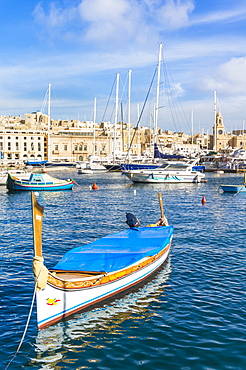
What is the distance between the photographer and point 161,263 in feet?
55.5

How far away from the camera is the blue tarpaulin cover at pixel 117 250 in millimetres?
13992

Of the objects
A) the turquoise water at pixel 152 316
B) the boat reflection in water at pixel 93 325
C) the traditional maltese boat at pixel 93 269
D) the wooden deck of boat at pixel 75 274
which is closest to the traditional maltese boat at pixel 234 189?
the turquoise water at pixel 152 316

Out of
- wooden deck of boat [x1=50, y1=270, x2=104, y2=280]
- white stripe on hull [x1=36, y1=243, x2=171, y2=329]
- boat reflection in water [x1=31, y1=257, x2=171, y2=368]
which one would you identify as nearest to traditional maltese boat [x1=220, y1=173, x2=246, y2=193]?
boat reflection in water [x1=31, y1=257, x2=171, y2=368]

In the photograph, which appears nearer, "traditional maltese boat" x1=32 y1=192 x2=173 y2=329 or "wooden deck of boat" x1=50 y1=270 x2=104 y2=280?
"traditional maltese boat" x1=32 y1=192 x2=173 y2=329

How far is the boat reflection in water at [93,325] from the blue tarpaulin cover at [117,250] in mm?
1141

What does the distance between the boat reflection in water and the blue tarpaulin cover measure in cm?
114

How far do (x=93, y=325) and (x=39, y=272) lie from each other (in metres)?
2.55

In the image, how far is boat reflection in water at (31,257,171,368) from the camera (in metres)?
10.1

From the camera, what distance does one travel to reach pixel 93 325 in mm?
11438

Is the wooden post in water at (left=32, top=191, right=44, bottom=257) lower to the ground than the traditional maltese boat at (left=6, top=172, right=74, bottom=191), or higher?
higher

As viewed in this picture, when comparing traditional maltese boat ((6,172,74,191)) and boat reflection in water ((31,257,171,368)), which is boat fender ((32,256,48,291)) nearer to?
boat reflection in water ((31,257,171,368))

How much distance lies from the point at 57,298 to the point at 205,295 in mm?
5501

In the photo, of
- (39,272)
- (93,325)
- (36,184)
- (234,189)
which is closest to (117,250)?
(93,325)

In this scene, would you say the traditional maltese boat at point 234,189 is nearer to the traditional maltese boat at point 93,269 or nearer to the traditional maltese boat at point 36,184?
the traditional maltese boat at point 36,184
